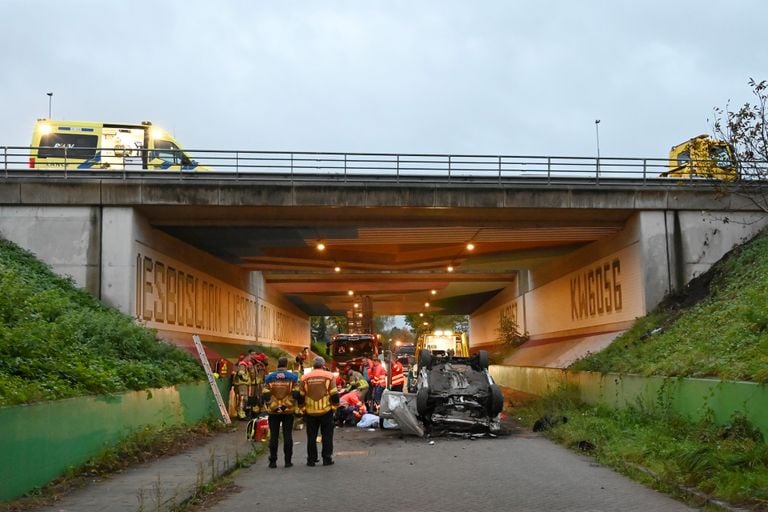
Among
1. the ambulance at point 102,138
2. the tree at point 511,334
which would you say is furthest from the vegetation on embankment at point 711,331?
the ambulance at point 102,138

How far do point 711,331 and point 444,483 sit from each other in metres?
8.82

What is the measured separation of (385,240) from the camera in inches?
1111

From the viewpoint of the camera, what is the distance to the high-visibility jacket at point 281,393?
1262cm

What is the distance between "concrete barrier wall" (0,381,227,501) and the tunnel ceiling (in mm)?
9779

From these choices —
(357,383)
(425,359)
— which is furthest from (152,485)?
(357,383)

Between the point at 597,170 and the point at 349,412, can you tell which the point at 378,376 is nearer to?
the point at 349,412

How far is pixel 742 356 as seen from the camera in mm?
12875

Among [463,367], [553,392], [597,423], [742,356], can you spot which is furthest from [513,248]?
[742,356]

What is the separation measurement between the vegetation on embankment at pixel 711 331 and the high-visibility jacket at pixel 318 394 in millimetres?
6343

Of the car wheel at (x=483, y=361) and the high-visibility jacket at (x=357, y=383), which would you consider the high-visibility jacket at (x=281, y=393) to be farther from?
the car wheel at (x=483, y=361)

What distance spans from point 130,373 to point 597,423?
30.7 feet

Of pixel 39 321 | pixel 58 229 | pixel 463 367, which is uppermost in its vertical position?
pixel 58 229

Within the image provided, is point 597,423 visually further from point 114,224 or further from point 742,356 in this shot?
point 114,224

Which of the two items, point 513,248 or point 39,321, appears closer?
point 39,321
